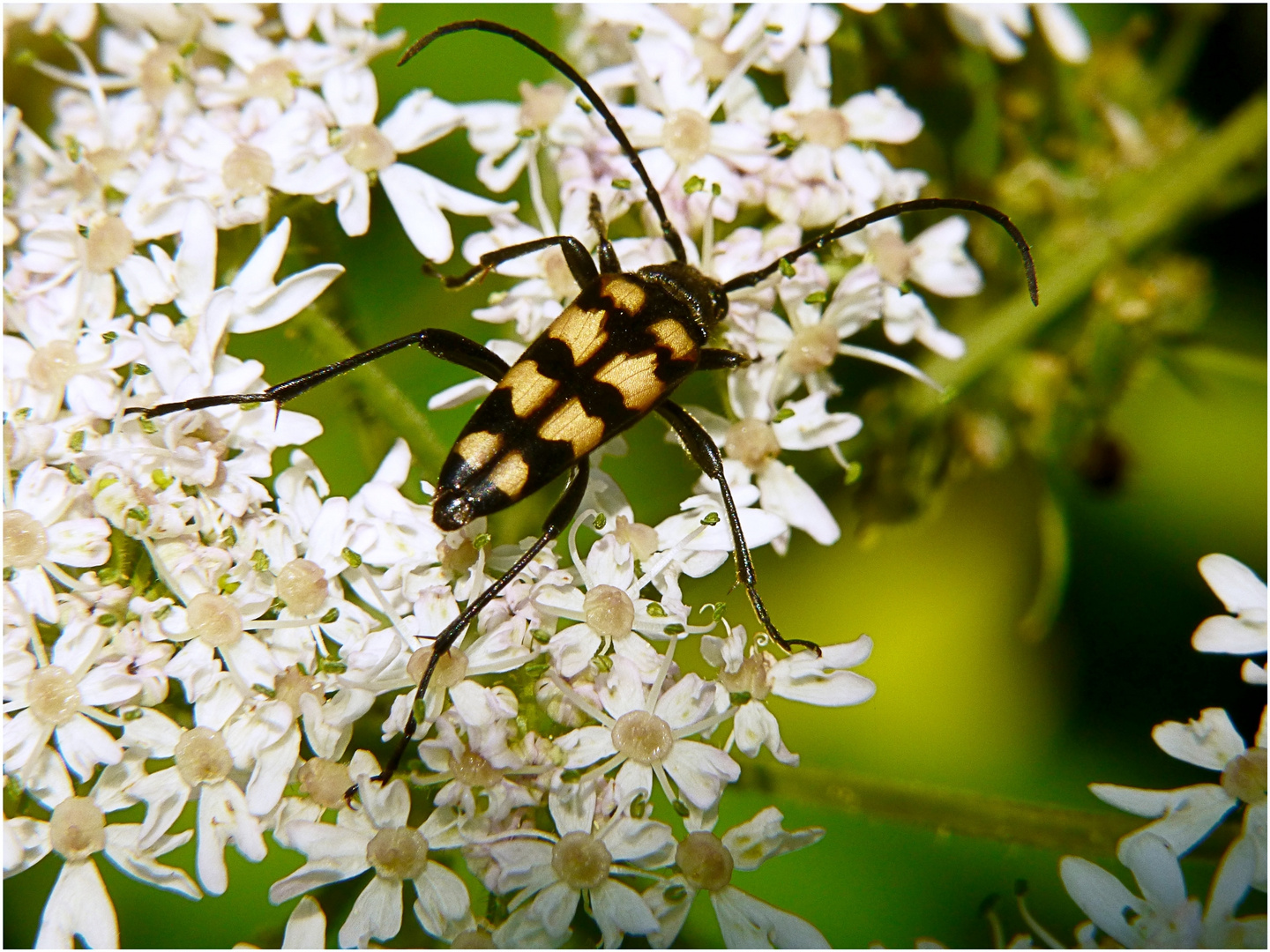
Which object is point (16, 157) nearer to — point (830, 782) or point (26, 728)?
point (26, 728)

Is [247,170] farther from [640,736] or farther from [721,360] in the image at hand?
[640,736]

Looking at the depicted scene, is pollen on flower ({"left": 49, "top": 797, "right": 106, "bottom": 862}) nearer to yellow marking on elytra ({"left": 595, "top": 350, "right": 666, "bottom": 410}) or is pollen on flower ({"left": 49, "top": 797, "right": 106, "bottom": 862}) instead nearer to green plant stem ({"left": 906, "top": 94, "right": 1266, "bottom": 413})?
yellow marking on elytra ({"left": 595, "top": 350, "right": 666, "bottom": 410})

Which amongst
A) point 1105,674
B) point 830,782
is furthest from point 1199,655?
point 830,782

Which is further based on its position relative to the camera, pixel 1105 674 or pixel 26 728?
pixel 1105 674

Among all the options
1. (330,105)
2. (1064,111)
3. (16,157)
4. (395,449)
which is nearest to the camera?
(395,449)

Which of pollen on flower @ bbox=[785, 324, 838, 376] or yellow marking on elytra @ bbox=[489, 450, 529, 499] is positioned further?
pollen on flower @ bbox=[785, 324, 838, 376]

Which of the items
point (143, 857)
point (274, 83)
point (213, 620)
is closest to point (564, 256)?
Answer: point (274, 83)

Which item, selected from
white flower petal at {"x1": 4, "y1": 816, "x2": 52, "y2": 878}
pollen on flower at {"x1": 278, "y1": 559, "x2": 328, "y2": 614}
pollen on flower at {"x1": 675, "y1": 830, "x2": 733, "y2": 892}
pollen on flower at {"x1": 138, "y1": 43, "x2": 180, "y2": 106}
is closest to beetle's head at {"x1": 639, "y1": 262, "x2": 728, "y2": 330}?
pollen on flower at {"x1": 278, "y1": 559, "x2": 328, "y2": 614}
